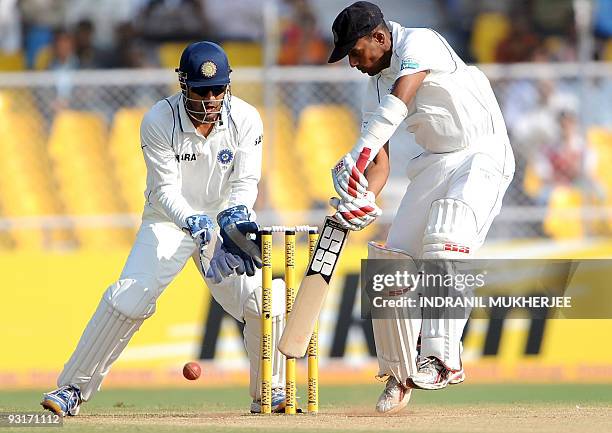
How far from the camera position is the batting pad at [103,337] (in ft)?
22.9

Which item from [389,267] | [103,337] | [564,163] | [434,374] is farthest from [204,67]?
[564,163]

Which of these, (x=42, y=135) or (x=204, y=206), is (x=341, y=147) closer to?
(x=42, y=135)

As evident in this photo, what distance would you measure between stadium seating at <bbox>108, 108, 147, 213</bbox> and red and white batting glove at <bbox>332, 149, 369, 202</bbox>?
17.9ft

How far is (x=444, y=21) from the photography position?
14016 millimetres

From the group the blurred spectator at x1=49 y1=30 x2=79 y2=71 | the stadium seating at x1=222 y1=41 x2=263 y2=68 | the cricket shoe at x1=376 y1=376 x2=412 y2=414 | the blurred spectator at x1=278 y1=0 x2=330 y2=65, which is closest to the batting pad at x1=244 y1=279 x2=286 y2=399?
the cricket shoe at x1=376 y1=376 x2=412 y2=414

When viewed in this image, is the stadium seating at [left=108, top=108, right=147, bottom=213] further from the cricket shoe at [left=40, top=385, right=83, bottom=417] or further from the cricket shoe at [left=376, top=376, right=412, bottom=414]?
the cricket shoe at [left=376, top=376, right=412, bottom=414]

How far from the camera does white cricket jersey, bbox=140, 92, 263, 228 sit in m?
7.05

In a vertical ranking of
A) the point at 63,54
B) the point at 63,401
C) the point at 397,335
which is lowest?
the point at 63,401

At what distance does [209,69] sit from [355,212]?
1.09 metres

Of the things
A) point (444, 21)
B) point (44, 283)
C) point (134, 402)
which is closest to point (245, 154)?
point (134, 402)

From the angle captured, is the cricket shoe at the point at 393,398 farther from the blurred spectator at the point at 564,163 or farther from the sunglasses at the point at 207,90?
the blurred spectator at the point at 564,163

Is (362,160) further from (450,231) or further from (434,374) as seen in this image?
(434,374)

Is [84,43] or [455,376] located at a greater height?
[84,43]

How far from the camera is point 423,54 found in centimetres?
659
